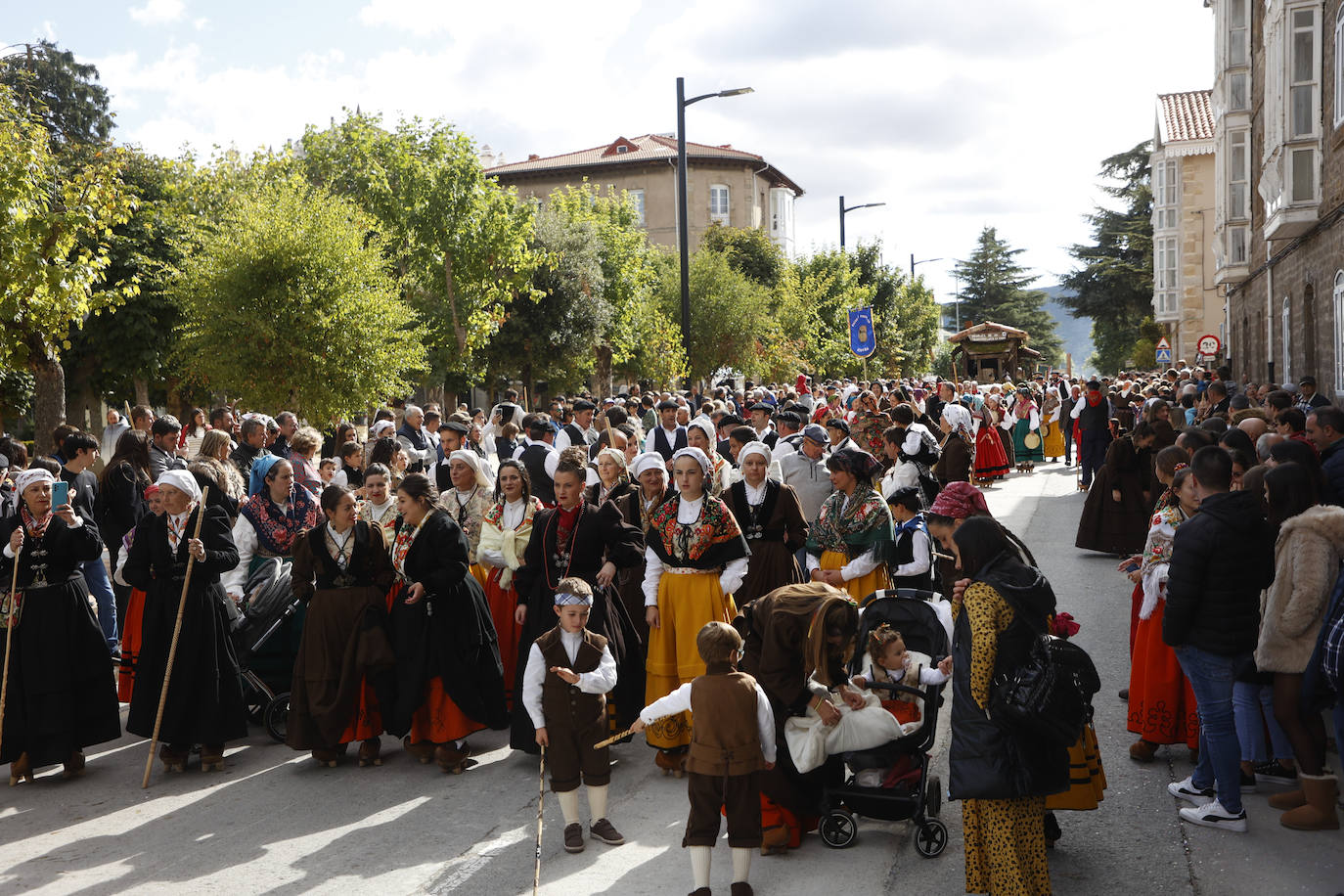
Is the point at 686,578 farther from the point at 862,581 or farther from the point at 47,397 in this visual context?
the point at 47,397

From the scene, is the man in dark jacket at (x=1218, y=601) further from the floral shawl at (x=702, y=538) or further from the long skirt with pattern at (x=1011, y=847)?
the floral shawl at (x=702, y=538)

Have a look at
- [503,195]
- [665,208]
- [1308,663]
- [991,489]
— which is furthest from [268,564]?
[665,208]

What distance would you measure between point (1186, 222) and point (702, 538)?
49.7 meters

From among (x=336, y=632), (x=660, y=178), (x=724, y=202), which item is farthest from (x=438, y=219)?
(x=724, y=202)

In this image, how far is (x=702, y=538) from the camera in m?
6.87

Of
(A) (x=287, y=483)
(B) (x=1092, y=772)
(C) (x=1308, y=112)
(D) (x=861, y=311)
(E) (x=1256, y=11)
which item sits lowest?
(B) (x=1092, y=772)

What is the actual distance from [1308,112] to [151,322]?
2702 centimetres

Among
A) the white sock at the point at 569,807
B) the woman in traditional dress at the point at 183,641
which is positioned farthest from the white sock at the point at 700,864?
the woman in traditional dress at the point at 183,641

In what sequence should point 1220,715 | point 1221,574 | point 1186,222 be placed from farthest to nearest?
point 1186,222
point 1220,715
point 1221,574

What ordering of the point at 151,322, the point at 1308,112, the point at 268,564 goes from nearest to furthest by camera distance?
the point at 268,564 < the point at 1308,112 < the point at 151,322

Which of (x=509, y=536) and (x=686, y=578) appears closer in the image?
(x=686, y=578)

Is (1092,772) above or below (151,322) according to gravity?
below

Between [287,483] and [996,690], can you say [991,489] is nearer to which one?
[287,483]

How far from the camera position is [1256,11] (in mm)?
23672
